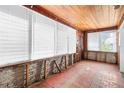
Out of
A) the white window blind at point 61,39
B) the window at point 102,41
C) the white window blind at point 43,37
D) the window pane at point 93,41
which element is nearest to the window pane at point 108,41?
the window at point 102,41

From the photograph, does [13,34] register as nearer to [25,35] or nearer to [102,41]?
[25,35]

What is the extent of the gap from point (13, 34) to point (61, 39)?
230 centimetres

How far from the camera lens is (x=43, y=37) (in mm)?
3279

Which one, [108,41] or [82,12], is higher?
[82,12]

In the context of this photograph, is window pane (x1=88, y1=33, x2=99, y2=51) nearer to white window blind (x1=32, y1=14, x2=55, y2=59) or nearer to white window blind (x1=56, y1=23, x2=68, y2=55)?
white window blind (x1=56, y1=23, x2=68, y2=55)

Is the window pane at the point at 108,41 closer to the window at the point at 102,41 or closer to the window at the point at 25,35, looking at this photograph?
the window at the point at 102,41

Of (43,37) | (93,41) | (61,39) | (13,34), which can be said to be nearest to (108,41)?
(93,41)

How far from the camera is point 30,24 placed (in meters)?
2.79

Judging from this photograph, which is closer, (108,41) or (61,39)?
(61,39)

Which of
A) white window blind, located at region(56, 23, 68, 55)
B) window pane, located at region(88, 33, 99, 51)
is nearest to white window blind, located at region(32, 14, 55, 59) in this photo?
white window blind, located at region(56, 23, 68, 55)

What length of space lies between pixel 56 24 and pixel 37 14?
109cm

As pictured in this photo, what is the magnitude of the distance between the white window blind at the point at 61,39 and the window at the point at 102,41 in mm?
3134
